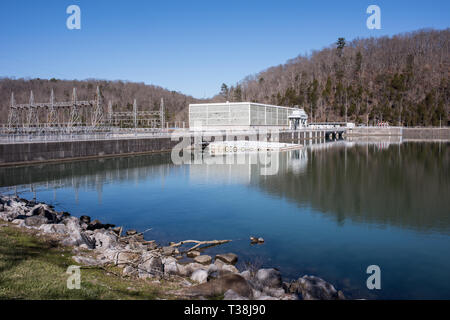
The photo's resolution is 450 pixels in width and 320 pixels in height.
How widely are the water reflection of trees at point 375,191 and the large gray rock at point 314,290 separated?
9.20m

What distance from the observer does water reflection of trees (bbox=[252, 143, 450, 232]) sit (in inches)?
766

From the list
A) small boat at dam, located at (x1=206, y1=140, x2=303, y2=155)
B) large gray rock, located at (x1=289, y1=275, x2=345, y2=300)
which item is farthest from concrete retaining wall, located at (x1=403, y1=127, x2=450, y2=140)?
large gray rock, located at (x1=289, y1=275, x2=345, y2=300)

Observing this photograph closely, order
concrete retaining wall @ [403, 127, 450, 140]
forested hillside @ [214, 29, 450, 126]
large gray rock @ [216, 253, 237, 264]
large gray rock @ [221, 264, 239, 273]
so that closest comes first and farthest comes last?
1. large gray rock @ [221, 264, 239, 273]
2. large gray rock @ [216, 253, 237, 264]
3. concrete retaining wall @ [403, 127, 450, 140]
4. forested hillside @ [214, 29, 450, 126]

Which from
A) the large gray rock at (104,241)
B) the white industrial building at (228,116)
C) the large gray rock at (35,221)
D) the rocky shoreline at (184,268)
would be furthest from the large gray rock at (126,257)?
the white industrial building at (228,116)

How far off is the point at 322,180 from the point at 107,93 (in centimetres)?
13306

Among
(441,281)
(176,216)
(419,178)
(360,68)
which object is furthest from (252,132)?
(360,68)

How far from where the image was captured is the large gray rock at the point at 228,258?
41.2 ft

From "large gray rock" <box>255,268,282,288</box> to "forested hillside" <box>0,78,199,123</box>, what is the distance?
394 ft

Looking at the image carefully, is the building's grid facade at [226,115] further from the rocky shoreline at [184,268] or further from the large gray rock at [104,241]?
the large gray rock at [104,241]

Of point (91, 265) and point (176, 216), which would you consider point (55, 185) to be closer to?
point (176, 216)

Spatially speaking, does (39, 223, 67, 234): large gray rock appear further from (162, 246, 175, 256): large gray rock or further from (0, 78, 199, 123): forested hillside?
(0, 78, 199, 123): forested hillside

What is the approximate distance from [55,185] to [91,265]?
70.3 ft

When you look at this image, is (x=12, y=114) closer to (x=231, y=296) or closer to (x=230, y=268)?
(x=230, y=268)
